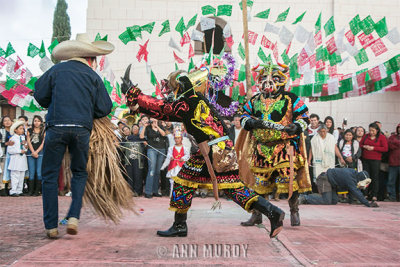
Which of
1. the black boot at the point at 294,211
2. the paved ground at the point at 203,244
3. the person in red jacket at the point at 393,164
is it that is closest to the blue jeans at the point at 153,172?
the paved ground at the point at 203,244

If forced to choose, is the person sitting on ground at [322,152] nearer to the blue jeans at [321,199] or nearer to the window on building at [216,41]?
the blue jeans at [321,199]

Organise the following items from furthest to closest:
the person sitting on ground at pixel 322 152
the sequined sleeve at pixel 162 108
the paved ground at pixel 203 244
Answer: the person sitting on ground at pixel 322 152
the sequined sleeve at pixel 162 108
the paved ground at pixel 203 244

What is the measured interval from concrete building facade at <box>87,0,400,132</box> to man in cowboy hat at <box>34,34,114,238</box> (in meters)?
12.9

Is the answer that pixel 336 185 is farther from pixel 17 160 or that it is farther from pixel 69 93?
pixel 17 160

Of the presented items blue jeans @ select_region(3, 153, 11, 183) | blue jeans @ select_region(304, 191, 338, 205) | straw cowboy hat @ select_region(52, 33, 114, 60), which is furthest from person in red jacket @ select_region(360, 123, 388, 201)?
blue jeans @ select_region(3, 153, 11, 183)

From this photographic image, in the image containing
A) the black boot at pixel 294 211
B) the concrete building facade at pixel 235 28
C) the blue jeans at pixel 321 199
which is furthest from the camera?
the concrete building facade at pixel 235 28

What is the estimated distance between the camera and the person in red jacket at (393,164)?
1043cm

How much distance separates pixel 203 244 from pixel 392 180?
7966 mm

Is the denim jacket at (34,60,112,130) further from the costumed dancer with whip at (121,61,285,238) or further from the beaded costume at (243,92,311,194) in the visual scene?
the beaded costume at (243,92,311,194)

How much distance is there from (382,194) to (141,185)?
5.70 metres

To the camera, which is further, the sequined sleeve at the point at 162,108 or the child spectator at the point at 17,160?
the child spectator at the point at 17,160

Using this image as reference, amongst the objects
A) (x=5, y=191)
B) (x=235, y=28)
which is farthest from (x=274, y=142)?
(x=235, y=28)

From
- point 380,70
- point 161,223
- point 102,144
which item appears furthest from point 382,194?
point 102,144

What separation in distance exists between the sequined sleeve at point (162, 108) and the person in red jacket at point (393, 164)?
7.73m
